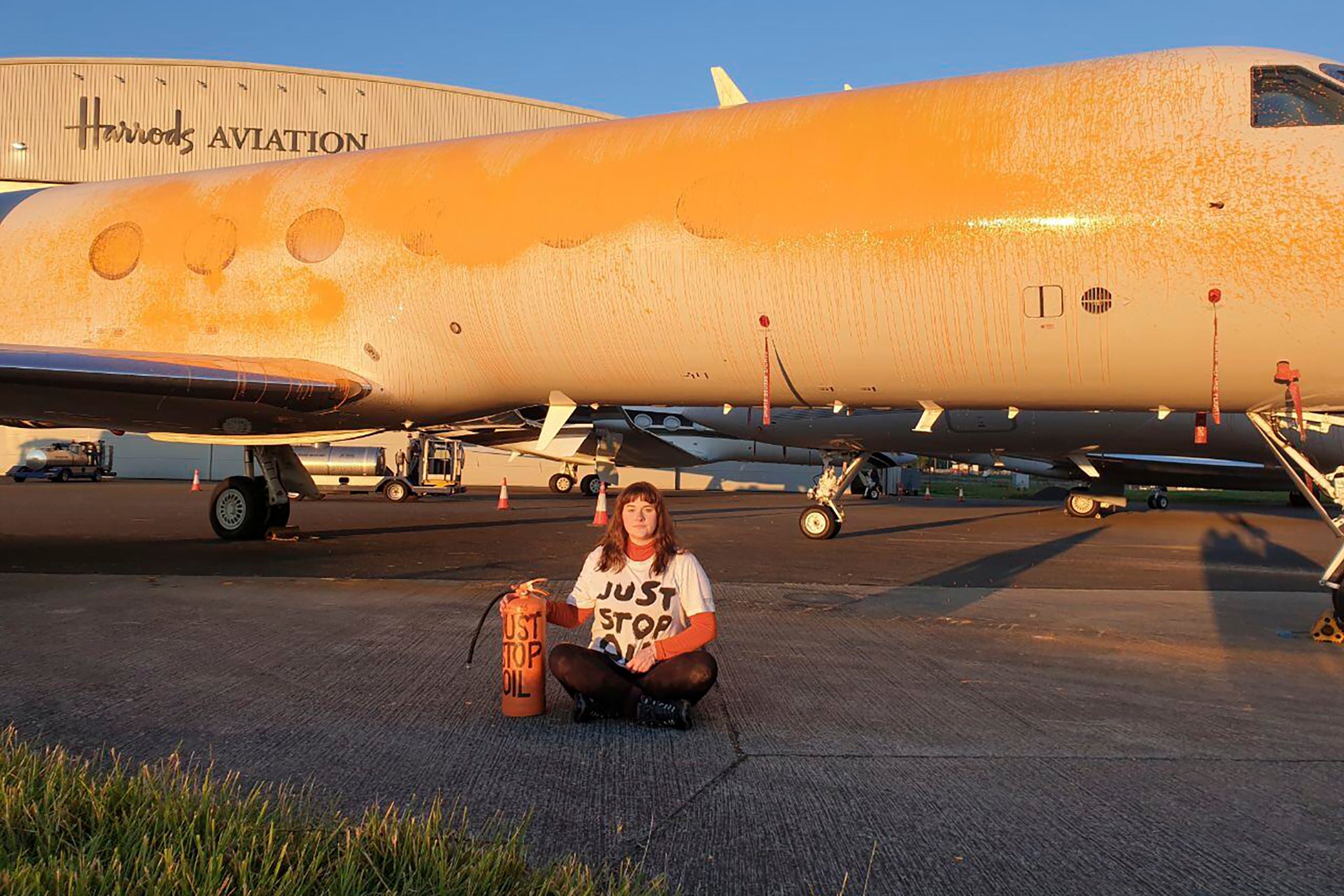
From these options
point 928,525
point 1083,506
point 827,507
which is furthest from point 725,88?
point 1083,506

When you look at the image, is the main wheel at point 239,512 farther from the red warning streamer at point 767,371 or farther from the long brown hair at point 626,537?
the long brown hair at point 626,537

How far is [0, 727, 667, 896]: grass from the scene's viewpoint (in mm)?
2686

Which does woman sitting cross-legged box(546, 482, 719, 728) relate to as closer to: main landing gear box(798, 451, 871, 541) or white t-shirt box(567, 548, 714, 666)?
white t-shirt box(567, 548, 714, 666)

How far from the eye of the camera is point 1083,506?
2656cm

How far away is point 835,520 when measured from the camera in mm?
16953

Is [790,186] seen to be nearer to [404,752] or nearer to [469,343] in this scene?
[469,343]

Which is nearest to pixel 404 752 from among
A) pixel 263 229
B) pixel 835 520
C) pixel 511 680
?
pixel 511 680

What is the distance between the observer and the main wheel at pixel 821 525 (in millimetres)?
16859

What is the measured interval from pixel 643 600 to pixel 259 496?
10.8 meters

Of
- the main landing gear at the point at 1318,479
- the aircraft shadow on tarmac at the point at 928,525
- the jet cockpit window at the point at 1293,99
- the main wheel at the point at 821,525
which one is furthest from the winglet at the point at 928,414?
the aircraft shadow on tarmac at the point at 928,525

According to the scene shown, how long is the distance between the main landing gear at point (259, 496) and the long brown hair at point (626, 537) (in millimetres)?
10100

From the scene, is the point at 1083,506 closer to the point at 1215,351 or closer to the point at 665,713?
the point at 1215,351

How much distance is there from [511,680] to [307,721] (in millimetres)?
938

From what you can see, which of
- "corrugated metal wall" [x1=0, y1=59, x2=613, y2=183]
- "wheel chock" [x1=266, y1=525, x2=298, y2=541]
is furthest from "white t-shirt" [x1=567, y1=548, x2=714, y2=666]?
"corrugated metal wall" [x1=0, y1=59, x2=613, y2=183]
